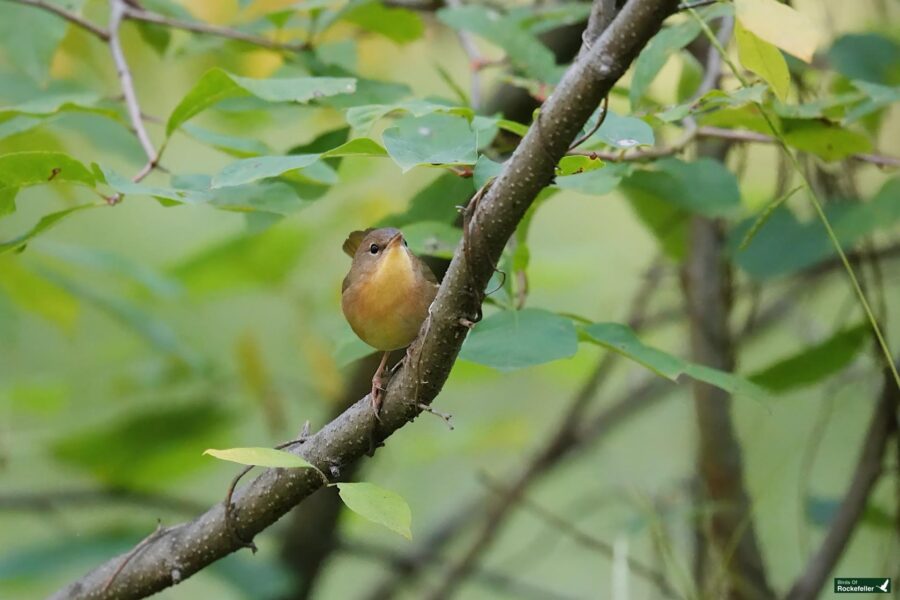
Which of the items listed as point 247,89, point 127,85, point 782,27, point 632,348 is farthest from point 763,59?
point 127,85

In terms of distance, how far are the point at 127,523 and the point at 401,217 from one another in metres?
1.39

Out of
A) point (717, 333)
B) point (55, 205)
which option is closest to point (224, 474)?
point (55, 205)

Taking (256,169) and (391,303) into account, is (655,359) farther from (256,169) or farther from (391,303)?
(256,169)

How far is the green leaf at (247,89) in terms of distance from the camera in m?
1.33

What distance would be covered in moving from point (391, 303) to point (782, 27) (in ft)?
1.74

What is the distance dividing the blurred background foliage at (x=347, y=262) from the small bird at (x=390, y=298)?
0.09 m

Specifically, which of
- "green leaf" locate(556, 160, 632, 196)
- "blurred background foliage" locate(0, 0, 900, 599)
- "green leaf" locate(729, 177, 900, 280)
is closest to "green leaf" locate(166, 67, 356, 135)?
"blurred background foliage" locate(0, 0, 900, 599)

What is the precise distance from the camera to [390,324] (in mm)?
1293

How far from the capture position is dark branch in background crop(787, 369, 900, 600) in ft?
7.34

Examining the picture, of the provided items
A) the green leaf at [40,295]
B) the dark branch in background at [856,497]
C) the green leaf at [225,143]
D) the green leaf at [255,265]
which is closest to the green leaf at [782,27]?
the green leaf at [225,143]

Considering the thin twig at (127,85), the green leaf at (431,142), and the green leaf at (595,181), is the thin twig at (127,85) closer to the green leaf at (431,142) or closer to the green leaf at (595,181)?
the green leaf at (431,142)

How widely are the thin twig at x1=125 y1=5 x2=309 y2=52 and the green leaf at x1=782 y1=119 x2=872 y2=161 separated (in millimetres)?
827

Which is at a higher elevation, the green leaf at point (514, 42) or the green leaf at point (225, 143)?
the green leaf at point (514, 42)

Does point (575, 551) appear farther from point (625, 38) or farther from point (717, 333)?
point (625, 38)
